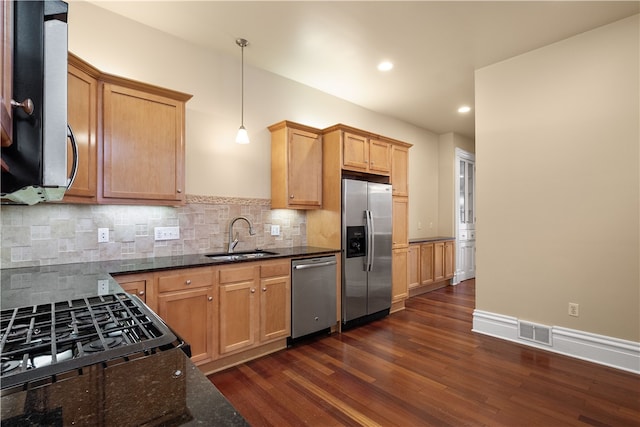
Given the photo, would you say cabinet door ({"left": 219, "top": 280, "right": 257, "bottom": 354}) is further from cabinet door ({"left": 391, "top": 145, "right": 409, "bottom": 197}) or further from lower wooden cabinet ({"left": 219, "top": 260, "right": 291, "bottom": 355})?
cabinet door ({"left": 391, "top": 145, "right": 409, "bottom": 197})

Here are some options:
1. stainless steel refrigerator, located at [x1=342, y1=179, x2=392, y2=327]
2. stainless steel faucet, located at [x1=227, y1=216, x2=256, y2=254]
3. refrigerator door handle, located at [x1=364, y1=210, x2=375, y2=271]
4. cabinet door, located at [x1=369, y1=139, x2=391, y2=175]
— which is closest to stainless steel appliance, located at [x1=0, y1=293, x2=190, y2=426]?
stainless steel faucet, located at [x1=227, y1=216, x2=256, y2=254]

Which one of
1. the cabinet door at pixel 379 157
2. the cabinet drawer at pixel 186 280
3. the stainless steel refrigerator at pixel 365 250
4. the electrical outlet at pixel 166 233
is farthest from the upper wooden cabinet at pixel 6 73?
the cabinet door at pixel 379 157

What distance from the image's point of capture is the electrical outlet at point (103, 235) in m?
2.46

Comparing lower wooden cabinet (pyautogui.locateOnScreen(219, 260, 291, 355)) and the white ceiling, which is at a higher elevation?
the white ceiling

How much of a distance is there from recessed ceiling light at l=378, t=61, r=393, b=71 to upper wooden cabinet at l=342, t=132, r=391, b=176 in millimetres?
777

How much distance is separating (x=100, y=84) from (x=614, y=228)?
4.26 m

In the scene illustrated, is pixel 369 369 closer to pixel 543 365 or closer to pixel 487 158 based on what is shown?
pixel 543 365

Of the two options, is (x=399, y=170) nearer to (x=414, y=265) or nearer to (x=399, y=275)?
(x=399, y=275)

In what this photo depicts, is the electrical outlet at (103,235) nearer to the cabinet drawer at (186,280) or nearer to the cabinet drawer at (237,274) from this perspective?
the cabinet drawer at (186,280)

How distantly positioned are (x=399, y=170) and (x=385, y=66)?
141 cm

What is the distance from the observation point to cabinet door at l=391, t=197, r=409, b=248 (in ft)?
13.9

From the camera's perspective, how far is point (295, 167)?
343 cm

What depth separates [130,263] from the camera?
236 cm

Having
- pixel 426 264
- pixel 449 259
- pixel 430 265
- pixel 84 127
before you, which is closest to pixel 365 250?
pixel 426 264
